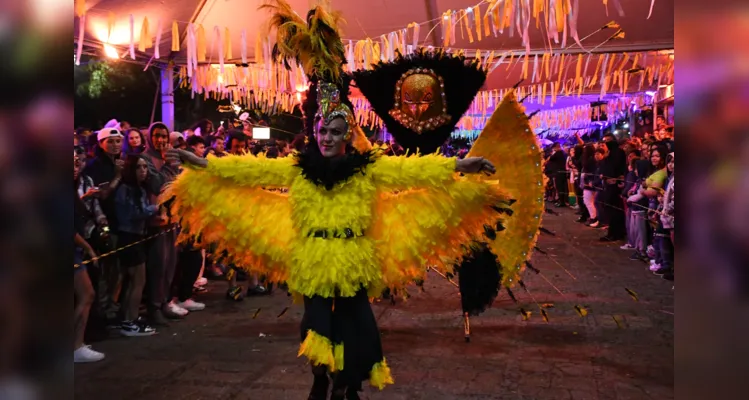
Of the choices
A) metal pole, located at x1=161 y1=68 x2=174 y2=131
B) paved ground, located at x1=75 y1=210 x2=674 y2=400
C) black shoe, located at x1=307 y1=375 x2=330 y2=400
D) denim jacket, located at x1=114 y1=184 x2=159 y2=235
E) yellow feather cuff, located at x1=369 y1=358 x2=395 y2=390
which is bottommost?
paved ground, located at x1=75 y1=210 x2=674 y2=400

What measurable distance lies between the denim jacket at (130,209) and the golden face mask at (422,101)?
234cm

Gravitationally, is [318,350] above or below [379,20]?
below

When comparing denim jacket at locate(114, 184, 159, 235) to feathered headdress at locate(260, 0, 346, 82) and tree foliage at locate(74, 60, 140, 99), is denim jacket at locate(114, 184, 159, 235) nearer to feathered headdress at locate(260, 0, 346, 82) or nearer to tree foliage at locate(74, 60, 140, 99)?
feathered headdress at locate(260, 0, 346, 82)

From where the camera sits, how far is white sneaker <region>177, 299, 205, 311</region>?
6148 mm

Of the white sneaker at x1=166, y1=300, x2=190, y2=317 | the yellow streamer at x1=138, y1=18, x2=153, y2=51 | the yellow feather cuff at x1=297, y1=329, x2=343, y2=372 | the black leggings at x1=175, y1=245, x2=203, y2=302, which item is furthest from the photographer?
the yellow streamer at x1=138, y1=18, x2=153, y2=51

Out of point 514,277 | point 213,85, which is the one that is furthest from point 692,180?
point 213,85

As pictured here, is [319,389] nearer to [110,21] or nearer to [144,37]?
A: [144,37]

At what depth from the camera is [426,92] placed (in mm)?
4707

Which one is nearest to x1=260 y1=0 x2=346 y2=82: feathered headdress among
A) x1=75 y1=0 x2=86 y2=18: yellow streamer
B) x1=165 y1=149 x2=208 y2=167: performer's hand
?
x1=165 y1=149 x2=208 y2=167: performer's hand

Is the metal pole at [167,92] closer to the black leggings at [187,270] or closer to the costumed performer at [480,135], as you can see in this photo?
the black leggings at [187,270]

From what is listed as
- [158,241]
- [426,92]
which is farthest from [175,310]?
[426,92]

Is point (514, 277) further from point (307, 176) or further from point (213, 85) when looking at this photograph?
point (213, 85)

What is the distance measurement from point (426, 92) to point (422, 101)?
77 millimetres

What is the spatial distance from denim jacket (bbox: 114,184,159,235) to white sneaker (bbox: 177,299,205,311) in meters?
1.19
